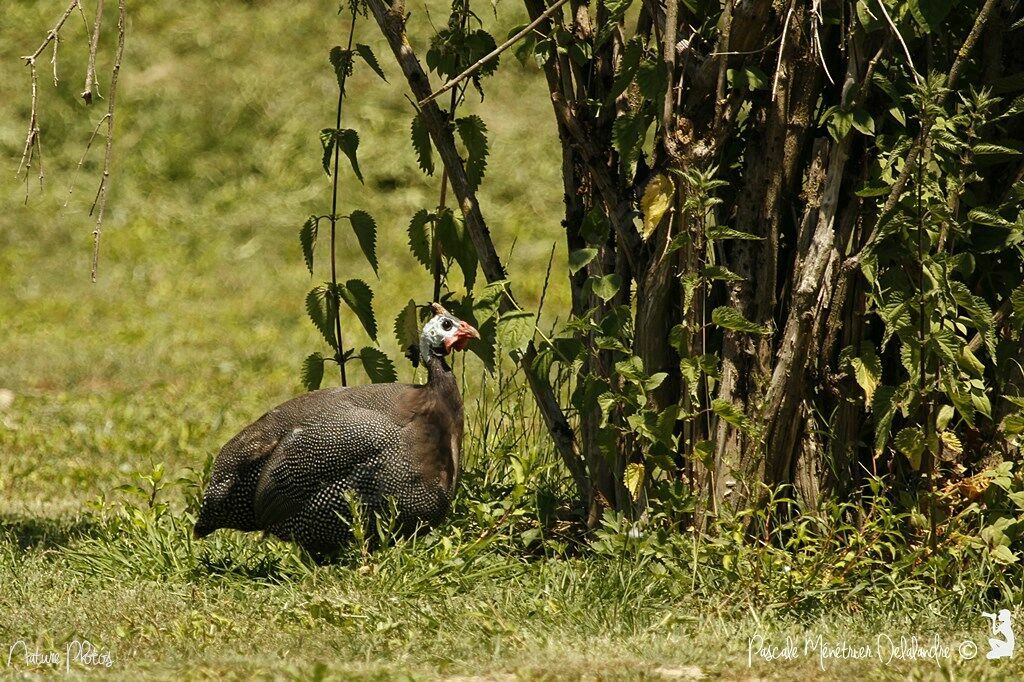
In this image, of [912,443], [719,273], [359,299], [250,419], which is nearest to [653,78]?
[719,273]

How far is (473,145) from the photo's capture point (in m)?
5.15

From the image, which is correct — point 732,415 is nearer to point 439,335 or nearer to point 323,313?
point 439,335

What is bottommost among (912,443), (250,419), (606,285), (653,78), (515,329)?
(250,419)

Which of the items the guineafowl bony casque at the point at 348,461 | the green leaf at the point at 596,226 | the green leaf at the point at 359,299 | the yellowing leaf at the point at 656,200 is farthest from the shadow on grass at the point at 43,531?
the yellowing leaf at the point at 656,200

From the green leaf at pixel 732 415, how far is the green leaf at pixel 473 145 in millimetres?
1213

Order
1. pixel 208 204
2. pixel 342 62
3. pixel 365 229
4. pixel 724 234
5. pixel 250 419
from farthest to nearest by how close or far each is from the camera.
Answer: pixel 208 204, pixel 250 419, pixel 365 229, pixel 342 62, pixel 724 234

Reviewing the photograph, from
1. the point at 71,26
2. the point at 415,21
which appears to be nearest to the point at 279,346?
the point at 415,21

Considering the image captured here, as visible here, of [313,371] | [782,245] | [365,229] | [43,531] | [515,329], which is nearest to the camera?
[515,329]

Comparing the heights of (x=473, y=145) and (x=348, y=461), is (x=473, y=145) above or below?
above

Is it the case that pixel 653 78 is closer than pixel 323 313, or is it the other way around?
pixel 653 78

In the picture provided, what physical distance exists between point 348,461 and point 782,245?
1663 mm

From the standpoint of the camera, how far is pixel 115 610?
15.5ft

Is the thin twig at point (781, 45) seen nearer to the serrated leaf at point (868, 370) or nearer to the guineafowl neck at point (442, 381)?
the serrated leaf at point (868, 370)

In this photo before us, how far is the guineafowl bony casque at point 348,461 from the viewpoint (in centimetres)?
507
